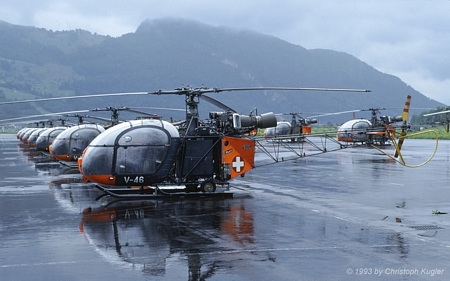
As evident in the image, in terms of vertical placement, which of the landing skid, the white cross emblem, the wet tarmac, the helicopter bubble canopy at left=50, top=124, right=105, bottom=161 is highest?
the helicopter bubble canopy at left=50, top=124, right=105, bottom=161

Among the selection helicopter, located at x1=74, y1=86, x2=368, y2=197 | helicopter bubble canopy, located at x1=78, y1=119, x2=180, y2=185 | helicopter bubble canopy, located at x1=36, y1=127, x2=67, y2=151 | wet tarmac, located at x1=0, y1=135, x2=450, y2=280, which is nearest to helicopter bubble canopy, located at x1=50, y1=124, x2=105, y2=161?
wet tarmac, located at x1=0, y1=135, x2=450, y2=280

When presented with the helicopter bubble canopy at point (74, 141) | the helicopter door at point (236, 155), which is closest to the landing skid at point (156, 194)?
the helicopter door at point (236, 155)

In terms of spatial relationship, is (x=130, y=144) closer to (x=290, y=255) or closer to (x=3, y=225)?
Result: (x=3, y=225)

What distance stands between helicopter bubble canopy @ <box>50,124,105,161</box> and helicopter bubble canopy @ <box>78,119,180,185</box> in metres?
14.6

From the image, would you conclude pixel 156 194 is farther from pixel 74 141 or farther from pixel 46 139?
pixel 46 139

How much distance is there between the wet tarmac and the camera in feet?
29.3

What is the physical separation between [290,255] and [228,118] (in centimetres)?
884

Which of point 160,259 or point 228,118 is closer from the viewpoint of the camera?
point 160,259

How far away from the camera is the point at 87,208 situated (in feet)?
50.9

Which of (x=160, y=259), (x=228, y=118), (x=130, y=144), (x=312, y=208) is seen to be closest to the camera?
(x=160, y=259)

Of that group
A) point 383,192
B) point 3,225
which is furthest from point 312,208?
point 3,225

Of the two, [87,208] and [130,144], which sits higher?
[130,144]

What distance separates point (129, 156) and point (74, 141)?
1573 centimetres

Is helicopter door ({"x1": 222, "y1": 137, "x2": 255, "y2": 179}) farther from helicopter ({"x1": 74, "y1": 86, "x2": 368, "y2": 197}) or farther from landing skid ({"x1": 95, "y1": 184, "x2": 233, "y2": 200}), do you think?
landing skid ({"x1": 95, "y1": 184, "x2": 233, "y2": 200})
